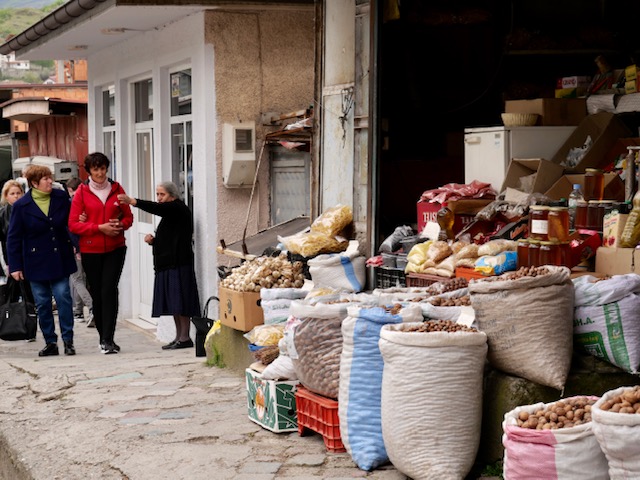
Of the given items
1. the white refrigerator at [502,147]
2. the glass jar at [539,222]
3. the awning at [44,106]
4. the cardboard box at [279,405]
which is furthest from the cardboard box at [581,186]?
the awning at [44,106]

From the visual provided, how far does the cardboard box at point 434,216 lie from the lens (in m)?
7.83

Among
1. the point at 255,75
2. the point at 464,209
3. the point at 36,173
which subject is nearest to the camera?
the point at 464,209

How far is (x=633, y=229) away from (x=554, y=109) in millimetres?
2520

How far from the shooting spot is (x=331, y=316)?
622cm

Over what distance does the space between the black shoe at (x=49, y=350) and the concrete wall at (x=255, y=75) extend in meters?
2.03

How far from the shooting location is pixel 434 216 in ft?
27.0

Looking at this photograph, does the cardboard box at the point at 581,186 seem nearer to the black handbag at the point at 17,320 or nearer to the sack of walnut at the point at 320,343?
the sack of walnut at the point at 320,343

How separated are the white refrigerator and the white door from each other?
6.60 metres

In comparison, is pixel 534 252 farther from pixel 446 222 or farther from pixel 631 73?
pixel 631 73

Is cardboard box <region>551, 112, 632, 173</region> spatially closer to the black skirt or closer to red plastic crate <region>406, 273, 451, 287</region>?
red plastic crate <region>406, 273, 451, 287</region>

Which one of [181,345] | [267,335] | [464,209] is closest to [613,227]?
[464,209]

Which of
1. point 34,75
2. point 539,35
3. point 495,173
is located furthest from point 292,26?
point 34,75

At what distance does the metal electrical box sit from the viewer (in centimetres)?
1143

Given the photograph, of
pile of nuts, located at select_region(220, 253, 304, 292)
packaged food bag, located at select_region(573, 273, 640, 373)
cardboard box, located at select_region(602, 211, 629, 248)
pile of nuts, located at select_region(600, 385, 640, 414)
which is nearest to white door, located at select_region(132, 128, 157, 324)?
pile of nuts, located at select_region(220, 253, 304, 292)
